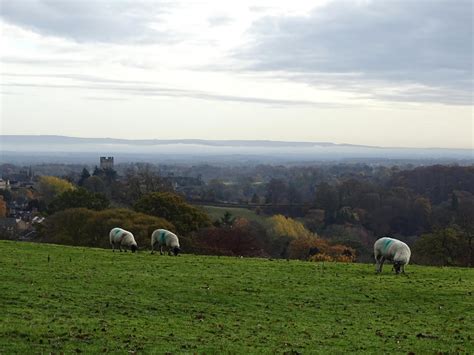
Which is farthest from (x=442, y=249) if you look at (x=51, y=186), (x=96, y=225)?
(x=51, y=186)

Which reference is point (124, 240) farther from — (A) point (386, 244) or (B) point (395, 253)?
(B) point (395, 253)

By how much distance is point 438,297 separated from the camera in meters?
21.3

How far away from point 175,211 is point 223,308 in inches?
1733

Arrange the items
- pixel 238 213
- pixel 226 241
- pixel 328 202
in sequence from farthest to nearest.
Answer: pixel 328 202 → pixel 238 213 → pixel 226 241

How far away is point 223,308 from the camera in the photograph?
61.4ft

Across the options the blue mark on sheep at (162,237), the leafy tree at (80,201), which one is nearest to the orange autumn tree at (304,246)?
the blue mark on sheep at (162,237)

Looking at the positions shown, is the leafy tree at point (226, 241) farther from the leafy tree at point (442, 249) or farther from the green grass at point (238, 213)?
the green grass at point (238, 213)

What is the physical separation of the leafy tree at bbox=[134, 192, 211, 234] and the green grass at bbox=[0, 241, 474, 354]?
111 ft

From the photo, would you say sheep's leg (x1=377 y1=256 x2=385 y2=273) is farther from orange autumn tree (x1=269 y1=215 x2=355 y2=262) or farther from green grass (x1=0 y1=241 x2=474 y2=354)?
orange autumn tree (x1=269 y1=215 x2=355 y2=262)

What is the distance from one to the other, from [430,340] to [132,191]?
249 feet

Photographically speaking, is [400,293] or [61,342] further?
[400,293]

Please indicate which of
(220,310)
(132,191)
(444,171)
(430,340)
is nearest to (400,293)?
(430,340)

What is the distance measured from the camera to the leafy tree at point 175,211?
61406 mm

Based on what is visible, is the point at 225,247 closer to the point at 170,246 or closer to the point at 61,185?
the point at 170,246
